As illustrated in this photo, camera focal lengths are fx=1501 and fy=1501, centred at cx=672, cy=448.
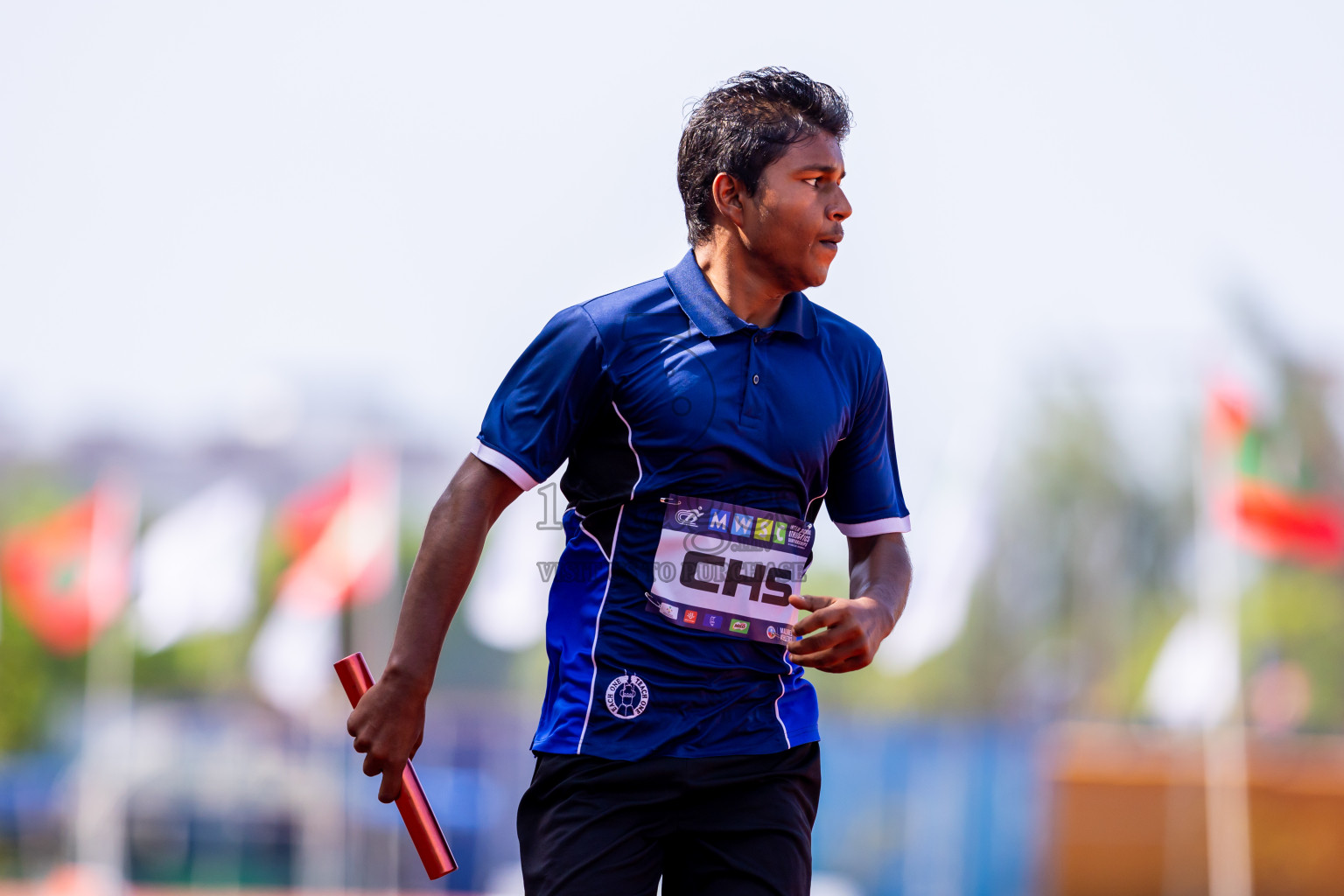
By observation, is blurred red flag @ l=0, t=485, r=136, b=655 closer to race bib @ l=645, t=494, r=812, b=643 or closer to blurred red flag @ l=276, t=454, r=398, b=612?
blurred red flag @ l=276, t=454, r=398, b=612

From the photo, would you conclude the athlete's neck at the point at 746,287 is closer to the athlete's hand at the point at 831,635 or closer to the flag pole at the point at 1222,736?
the athlete's hand at the point at 831,635

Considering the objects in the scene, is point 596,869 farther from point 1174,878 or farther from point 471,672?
point 471,672

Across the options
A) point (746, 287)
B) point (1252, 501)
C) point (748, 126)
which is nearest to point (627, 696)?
point (746, 287)

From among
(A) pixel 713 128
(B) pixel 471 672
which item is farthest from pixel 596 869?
(B) pixel 471 672

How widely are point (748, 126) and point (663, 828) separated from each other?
4.22 ft

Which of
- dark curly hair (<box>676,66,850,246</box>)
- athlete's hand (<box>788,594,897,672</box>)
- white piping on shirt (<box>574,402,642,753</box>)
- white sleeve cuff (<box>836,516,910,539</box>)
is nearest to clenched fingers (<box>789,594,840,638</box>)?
athlete's hand (<box>788,594,897,672</box>)

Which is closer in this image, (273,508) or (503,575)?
(503,575)

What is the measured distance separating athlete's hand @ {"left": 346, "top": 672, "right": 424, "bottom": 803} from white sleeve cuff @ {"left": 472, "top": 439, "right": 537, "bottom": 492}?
1.29ft

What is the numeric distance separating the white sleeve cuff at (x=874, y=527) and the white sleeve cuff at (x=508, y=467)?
678 millimetres

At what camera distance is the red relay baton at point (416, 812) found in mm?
2686

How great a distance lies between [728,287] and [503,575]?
1193cm

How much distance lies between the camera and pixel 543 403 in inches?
103

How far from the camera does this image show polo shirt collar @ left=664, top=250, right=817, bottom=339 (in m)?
2.73

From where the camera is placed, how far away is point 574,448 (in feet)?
9.01
